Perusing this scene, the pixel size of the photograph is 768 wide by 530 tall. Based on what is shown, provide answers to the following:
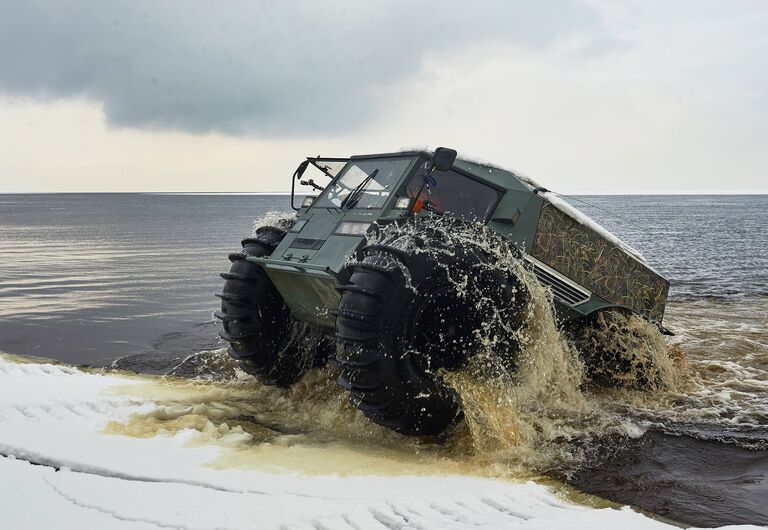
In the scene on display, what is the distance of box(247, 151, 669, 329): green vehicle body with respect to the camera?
6219mm

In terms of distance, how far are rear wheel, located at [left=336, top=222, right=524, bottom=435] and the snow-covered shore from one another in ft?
2.04

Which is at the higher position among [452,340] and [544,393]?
[452,340]

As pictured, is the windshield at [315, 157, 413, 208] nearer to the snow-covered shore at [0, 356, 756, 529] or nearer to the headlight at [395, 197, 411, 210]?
the headlight at [395, 197, 411, 210]

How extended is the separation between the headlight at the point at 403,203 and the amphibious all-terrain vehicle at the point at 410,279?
0.04ft

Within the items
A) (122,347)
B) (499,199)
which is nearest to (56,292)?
(122,347)

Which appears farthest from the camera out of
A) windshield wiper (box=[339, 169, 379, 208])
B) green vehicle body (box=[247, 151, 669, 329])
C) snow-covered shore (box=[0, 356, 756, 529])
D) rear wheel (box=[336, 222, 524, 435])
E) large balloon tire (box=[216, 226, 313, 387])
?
large balloon tire (box=[216, 226, 313, 387])

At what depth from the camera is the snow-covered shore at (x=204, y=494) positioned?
4164 mm

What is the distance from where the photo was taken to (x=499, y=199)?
6.75 metres

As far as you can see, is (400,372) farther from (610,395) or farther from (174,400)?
(610,395)

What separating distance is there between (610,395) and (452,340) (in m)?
2.49

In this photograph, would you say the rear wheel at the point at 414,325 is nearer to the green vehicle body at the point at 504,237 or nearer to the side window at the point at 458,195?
the green vehicle body at the point at 504,237

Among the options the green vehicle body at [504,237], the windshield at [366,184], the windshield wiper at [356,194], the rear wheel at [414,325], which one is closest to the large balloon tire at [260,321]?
the green vehicle body at [504,237]

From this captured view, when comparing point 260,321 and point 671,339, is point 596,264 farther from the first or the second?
point 671,339

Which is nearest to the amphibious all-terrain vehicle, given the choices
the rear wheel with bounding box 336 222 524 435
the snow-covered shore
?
the rear wheel with bounding box 336 222 524 435
